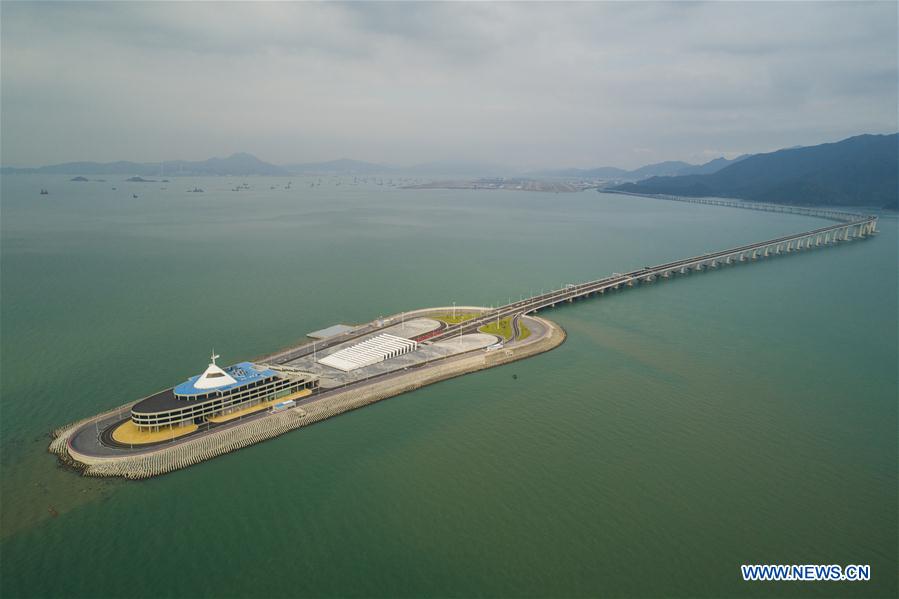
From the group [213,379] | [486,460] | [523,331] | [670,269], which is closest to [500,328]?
[523,331]

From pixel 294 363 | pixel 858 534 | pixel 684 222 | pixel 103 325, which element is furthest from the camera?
pixel 684 222

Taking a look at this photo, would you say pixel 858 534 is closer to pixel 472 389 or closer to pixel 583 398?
pixel 583 398

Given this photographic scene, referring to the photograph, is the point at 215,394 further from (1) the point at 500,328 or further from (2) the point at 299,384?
(1) the point at 500,328

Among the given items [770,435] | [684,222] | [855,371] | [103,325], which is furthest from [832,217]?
[103,325]

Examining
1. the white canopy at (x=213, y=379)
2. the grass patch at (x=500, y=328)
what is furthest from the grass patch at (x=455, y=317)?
the white canopy at (x=213, y=379)

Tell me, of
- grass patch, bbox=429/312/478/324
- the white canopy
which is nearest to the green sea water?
the white canopy

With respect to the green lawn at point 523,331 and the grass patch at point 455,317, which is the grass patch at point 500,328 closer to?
the green lawn at point 523,331
